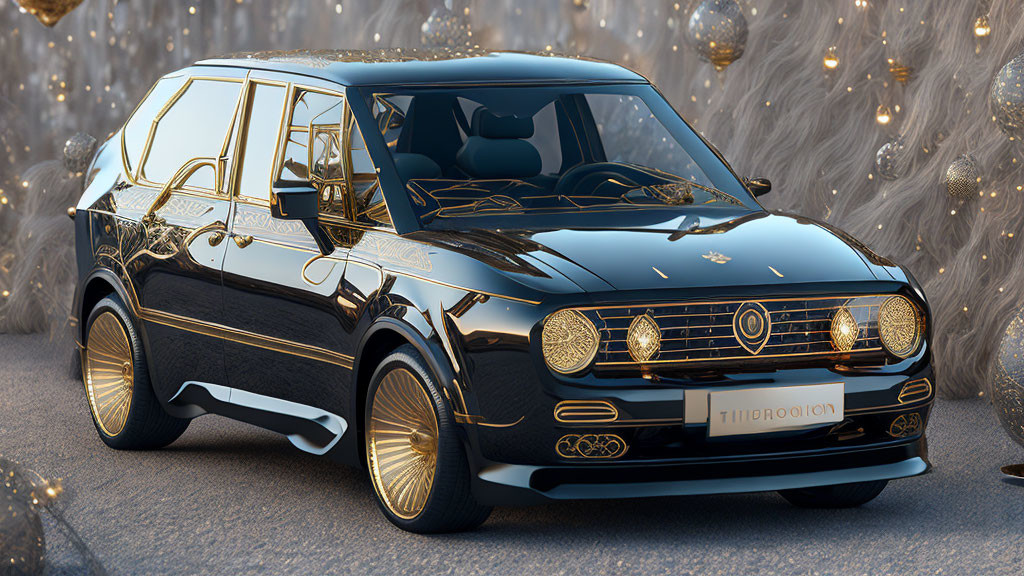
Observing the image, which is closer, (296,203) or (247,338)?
(296,203)

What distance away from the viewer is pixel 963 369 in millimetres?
8875

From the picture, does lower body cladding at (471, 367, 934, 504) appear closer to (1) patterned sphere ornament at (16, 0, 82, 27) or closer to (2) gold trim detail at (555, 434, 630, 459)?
(2) gold trim detail at (555, 434, 630, 459)

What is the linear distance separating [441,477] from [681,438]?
84cm

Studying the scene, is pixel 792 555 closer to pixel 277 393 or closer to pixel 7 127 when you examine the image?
pixel 277 393

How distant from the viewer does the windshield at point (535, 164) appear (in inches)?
248

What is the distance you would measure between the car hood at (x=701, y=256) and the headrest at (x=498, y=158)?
673 millimetres

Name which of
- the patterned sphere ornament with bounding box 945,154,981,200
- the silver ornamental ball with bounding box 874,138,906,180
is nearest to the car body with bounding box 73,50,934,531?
the patterned sphere ornament with bounding box 945,154,981,200

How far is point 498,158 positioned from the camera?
6.60 metres

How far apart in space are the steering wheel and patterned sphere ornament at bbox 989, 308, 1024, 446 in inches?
62.3

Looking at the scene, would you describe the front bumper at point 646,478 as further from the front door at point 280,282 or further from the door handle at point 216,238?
the door handle at point 216,238

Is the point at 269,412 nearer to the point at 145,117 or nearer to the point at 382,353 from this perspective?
the point at 382,353

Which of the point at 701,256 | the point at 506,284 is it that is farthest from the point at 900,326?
the point at 506,284

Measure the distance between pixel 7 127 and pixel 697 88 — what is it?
5580 mm

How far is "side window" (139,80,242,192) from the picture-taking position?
24.0 feet
